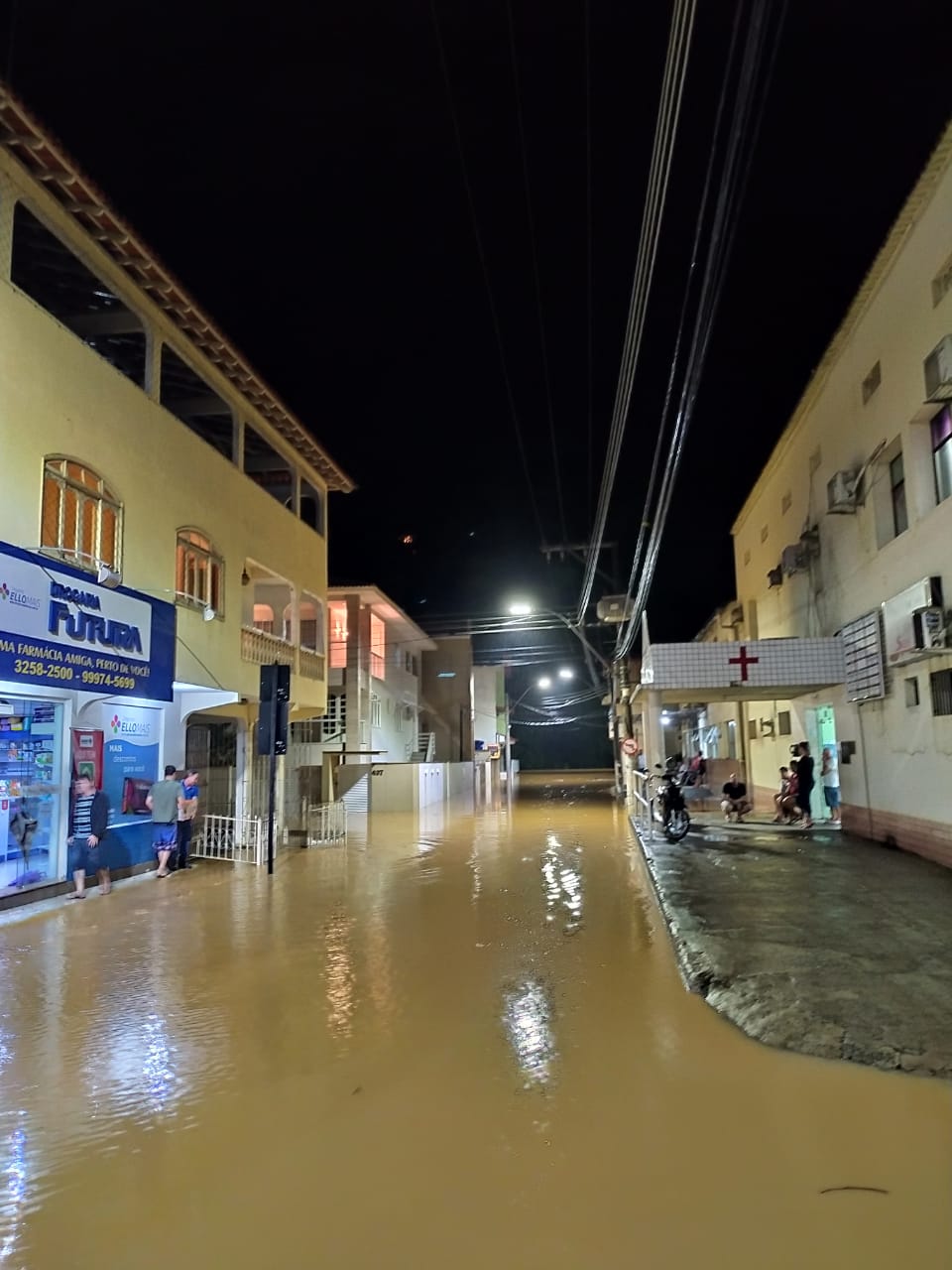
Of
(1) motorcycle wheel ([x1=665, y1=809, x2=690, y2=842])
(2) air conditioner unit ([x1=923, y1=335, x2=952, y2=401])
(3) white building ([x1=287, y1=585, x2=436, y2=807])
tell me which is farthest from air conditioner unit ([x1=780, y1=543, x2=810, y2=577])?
(3) white building ([x1=287, y1=585, x2=436, y2=807])

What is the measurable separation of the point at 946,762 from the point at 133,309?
42.0 feet

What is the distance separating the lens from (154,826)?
12.5 meters

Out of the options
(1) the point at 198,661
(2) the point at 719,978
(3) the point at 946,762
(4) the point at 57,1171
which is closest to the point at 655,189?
(2) the point at 719,978

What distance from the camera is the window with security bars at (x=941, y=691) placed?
33.7 ft

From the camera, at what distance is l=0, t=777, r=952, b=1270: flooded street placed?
9.75 feet

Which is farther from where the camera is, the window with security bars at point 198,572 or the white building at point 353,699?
the white building at point 353,699

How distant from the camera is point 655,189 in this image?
7836mm

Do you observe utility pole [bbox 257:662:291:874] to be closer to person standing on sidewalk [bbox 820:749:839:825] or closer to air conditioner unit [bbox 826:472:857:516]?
air conditioner unit [bbox 826:472:857:516]

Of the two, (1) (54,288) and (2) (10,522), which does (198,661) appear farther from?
(1) (54,288)

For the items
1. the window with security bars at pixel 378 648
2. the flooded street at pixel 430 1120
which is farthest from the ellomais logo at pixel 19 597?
the window with security bars at pixel 378 648

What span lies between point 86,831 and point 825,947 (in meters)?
8.80

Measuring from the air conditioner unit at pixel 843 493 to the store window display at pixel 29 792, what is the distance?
39.2 ft

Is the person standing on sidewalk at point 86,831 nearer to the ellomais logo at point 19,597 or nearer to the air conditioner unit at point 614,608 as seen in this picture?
the ellomais logo at point 19,597

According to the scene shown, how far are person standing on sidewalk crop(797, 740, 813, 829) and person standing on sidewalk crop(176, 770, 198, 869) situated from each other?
1049cm
